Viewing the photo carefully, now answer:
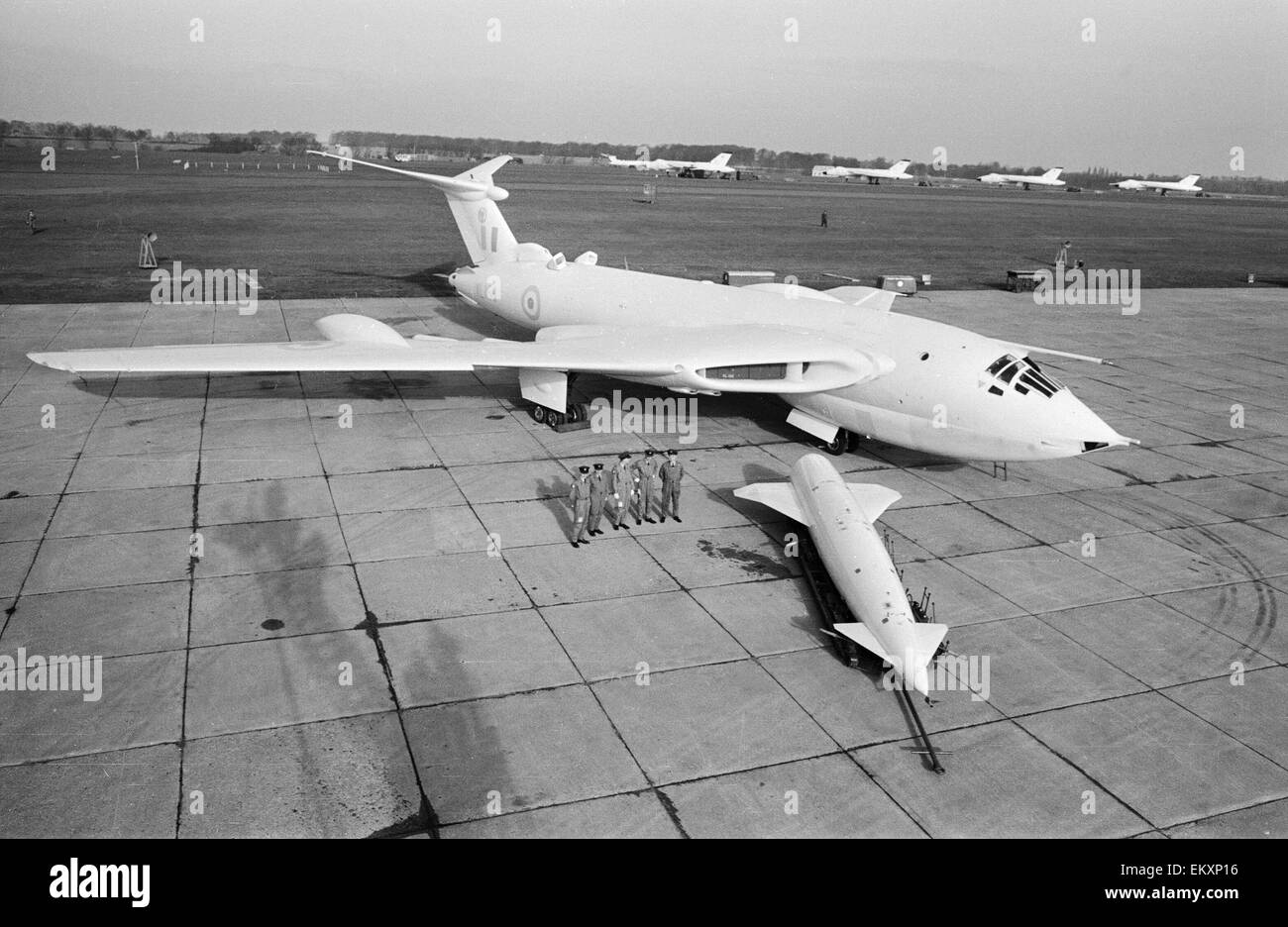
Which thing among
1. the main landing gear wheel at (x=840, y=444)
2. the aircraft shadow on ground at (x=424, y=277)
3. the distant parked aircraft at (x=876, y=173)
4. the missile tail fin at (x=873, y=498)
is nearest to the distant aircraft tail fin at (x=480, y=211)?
the aircraft shadow on ground at (x=424, y=277)

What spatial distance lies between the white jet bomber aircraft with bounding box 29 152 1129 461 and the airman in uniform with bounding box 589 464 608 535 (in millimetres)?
3643

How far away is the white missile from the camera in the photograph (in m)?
10.9

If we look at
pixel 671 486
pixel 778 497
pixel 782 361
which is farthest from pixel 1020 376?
pixel 671 486

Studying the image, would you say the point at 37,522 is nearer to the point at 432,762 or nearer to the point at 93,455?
the point at 93,455

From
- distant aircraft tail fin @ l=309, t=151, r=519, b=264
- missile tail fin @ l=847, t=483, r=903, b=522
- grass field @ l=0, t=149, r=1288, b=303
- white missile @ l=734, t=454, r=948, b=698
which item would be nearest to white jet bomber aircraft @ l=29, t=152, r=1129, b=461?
missile tail fin @ l=847, t=483, r=903, b=522

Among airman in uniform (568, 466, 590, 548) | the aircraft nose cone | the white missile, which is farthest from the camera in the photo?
the aircraft nose cone

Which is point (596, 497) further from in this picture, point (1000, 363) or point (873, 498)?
point (1000, 363)

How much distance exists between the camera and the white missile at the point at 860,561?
10.9m

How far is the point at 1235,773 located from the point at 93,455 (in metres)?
18.3

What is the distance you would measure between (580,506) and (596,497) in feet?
0.97

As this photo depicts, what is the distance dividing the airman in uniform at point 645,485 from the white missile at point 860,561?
1491mm

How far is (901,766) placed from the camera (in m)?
9.91

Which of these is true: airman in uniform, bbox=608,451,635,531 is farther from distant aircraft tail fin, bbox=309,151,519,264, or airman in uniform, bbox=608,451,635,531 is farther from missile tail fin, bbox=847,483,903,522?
distant aircraft tail fin, bbox=309,151,519,264
